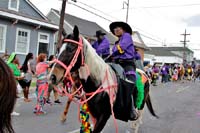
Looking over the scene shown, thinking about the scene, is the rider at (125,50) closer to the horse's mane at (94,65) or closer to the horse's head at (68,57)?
the horse's mane at (94,65)

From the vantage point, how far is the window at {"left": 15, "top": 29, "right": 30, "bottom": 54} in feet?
68.0

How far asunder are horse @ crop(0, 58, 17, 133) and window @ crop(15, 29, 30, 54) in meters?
19.8

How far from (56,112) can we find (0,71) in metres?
8.20

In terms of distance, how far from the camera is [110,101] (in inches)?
193

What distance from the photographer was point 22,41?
21109 mm

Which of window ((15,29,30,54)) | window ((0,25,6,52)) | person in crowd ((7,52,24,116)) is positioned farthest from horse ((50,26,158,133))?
window ((15,29,30,54))

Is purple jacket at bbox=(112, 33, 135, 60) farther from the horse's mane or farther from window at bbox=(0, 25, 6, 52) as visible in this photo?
window at bbox=(0, 25, 6, 52)

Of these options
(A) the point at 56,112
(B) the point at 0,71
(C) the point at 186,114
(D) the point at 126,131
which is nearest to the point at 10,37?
(A) the point at 56,112

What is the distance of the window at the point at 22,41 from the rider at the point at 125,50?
16.0 meters

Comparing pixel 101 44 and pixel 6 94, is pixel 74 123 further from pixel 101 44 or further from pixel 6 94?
pixel 6 94

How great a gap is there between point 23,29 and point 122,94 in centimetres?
1711

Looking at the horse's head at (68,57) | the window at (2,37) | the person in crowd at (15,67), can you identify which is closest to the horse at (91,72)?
the horse's head at (68,57)

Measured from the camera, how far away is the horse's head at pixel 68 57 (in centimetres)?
443

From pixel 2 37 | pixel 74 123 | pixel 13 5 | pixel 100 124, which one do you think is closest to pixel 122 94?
pixel 100 124
